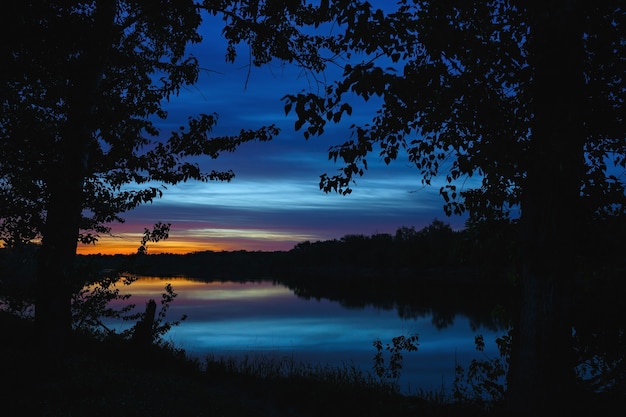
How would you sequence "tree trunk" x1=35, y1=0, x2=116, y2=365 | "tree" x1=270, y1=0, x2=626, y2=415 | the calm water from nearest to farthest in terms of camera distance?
"tree" x1=270, y1=0, x2=626, y2=415
"tree trunk" x1=35, y1=0, x2=116, y2=365
the calm water

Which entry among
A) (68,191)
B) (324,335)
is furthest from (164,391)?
(324,335)

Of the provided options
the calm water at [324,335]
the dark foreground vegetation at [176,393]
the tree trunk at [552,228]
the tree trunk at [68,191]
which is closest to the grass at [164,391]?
the dark foreground vegetation at [176,393]

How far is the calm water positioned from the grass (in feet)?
20.0

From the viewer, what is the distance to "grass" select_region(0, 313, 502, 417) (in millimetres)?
7152

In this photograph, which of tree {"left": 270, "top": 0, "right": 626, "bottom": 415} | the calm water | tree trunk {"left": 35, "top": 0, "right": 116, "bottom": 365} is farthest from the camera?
the calm water

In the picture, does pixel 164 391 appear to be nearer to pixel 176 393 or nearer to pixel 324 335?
pixel 176 393

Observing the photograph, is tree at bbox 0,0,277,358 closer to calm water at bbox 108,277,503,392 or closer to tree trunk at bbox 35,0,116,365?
tree trunk at bbox 35,0,116,365

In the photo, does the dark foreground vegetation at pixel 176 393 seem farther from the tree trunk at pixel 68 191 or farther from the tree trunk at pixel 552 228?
the tree trunk at pixel 68 191

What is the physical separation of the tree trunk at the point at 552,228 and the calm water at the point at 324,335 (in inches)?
509

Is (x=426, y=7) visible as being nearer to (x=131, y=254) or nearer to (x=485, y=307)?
(x=131, y=254)

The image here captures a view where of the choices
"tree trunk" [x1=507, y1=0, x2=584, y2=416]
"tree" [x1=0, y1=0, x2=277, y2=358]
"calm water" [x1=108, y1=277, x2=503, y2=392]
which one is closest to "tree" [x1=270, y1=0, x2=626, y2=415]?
"tree trunk" [x1=507, y1=0, x2=584, y2=416]

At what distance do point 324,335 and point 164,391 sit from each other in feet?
116

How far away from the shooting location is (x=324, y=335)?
1692 inches

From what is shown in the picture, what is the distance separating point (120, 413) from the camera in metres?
6.94
